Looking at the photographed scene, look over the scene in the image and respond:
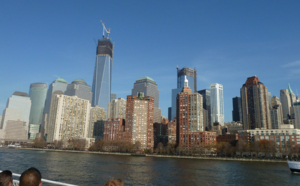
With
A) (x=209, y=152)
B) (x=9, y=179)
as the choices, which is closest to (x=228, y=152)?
(x=209, y=152)

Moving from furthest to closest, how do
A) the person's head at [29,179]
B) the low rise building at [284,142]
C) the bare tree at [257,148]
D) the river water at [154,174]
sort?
the low rise building at [284,142]
the bare tree at [257,148]
the river water at [154,174]
the person's head at [29,179]

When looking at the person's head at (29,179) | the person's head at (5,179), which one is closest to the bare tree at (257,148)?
the person's head at (5,179)

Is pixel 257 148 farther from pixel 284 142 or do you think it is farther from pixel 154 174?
pixel 154 174

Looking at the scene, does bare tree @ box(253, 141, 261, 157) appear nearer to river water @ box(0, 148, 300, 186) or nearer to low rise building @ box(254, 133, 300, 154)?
low rise building @ box(254, 133, 300, 154)

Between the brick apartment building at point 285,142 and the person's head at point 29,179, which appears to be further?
the brick apartment building at point 285,142

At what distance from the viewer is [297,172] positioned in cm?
7862

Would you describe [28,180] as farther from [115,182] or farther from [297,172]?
[297,172]

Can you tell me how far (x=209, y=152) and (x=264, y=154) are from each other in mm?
40264

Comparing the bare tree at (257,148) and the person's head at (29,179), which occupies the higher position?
the person's head at (29,179)

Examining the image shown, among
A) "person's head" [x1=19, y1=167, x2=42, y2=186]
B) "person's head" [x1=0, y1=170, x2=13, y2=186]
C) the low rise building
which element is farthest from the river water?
the low rise building

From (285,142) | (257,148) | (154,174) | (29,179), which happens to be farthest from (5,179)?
(285,142)

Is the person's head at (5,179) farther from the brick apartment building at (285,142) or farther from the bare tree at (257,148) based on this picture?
the brick apartment building at (285,142)

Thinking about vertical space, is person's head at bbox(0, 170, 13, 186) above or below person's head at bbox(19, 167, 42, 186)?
below

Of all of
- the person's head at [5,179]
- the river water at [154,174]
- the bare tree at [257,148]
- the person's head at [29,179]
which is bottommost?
the river water at [154,174]
